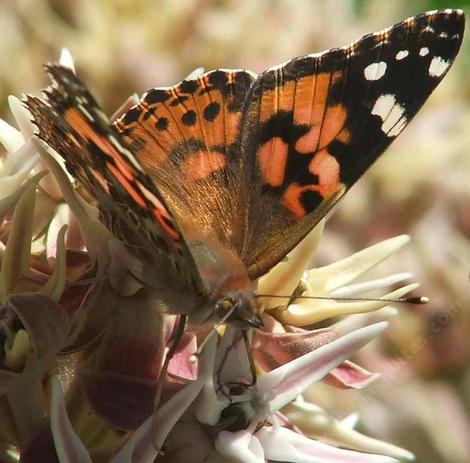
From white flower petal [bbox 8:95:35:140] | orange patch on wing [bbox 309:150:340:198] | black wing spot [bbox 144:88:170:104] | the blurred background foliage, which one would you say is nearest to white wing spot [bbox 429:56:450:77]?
orange patch on wing [bbox 309:150:340:198]

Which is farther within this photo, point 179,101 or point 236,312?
point 179,101

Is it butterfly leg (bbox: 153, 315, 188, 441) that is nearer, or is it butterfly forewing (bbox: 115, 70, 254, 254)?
butterfly leg (bbox: 153, 315, 188, 441)

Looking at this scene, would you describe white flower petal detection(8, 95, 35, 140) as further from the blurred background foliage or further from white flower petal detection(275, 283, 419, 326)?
the blurred background foliage

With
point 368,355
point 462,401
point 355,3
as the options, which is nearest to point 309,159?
point 368,355

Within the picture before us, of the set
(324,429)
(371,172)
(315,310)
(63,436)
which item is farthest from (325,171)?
(371,172)

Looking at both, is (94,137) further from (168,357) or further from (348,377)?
(348,377)

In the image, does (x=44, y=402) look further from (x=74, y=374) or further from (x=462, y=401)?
(x=462, y=401)
